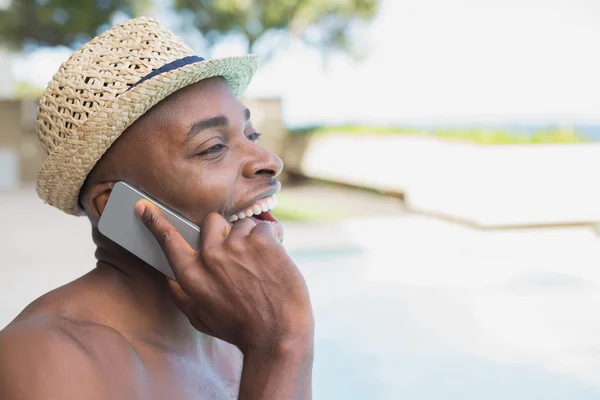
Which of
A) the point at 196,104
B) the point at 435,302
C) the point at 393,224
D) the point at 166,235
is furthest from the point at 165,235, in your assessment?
the point at 393,224

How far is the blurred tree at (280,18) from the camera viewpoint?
19.8 m

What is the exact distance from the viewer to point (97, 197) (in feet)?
5.65

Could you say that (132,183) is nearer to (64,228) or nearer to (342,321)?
(342,321)

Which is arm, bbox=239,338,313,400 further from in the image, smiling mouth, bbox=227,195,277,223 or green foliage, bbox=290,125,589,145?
green foliage, bbox=290,125,589,145

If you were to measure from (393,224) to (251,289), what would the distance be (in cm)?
786

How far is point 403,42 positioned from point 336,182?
2523cm

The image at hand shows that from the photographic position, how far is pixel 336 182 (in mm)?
15492

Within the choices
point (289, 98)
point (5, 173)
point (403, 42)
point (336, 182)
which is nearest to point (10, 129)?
point (5, 173)

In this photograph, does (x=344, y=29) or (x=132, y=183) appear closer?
(x=132, y=183)

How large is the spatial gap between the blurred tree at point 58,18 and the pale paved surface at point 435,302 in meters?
13.2

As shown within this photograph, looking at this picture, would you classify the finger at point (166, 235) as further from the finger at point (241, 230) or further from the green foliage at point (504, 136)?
the green foliage at point (504, 136)

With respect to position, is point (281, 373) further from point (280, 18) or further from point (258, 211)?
point (280, 18)

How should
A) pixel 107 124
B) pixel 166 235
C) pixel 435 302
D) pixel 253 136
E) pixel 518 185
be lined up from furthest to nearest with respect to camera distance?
pixel 518 185 → pixel 435 302 → pixel 253 136 → pixel 107 124 → pixel 166 235

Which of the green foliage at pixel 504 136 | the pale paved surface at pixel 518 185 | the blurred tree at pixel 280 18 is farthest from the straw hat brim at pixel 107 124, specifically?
the blurred tree at pixel 280 18
